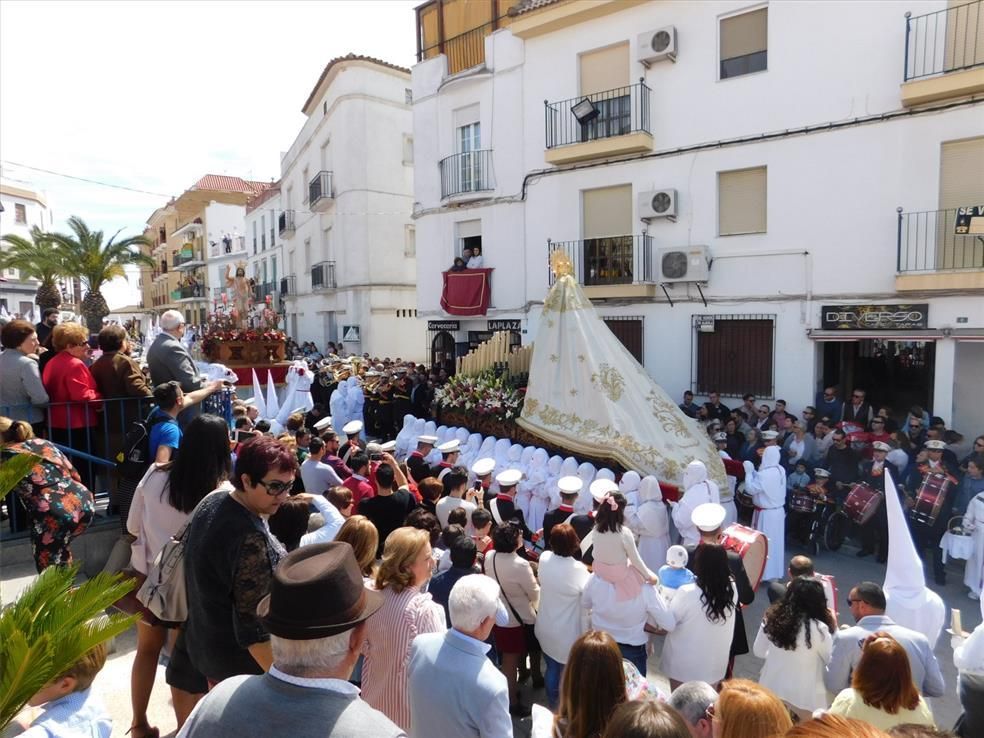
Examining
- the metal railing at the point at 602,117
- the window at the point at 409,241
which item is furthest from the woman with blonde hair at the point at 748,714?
the window at the point at 409,241

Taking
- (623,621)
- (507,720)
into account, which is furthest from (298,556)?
(623,621)

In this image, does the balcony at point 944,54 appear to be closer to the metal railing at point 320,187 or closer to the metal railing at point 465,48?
the metal railing at point 465,48

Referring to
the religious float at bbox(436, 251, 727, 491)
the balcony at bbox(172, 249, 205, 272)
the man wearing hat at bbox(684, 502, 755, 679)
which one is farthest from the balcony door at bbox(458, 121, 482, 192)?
the balcony at bbox(172, 249, 205, 272)

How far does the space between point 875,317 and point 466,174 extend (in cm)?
1032

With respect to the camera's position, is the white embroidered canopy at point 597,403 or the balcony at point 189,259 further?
the balcony at point 189,259

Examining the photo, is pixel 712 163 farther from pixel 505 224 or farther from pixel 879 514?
pixel 879 514

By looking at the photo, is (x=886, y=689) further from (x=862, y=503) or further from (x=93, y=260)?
(x=93, y=260)

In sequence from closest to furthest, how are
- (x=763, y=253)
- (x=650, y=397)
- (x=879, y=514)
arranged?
1. (x=879, y=514)
2. (x=650, y=397)
3. (x=763, y=253)

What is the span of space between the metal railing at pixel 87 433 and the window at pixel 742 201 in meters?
11.1

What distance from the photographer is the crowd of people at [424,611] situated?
1.81 meters

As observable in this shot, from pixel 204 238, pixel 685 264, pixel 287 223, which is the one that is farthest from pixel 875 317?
pixel 204 238

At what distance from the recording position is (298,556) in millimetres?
1963

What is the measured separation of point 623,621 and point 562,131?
517 inches

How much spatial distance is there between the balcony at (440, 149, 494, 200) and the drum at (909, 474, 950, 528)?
472 inches
